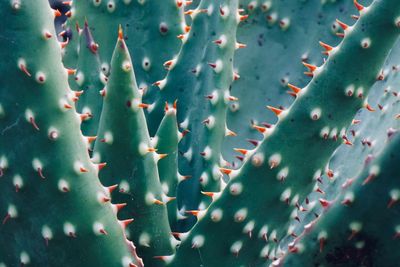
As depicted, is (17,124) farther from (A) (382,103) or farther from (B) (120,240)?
(A) (382,103)

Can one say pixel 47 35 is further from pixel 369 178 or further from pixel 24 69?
pixel 369 178

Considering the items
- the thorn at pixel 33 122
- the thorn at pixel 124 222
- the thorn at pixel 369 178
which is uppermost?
the thorn at pixel 33 122

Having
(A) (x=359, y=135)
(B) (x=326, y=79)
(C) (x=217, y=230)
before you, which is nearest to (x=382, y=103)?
(A) (x=359, y=135)

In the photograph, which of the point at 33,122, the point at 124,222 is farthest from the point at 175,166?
the point at 33,122

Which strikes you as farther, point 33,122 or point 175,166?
point 175,166

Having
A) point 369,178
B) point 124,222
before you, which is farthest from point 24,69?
point 369,178

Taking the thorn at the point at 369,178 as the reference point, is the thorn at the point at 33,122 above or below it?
above

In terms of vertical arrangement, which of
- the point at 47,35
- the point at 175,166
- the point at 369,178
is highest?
the point at 47,35

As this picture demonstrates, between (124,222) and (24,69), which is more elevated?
(24,69)

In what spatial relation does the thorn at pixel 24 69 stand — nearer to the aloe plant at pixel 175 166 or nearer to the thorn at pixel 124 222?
the aloe plant at pixel 175 166

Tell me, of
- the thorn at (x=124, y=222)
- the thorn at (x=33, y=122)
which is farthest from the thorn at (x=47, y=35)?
the thorn at (x=124, y=222)

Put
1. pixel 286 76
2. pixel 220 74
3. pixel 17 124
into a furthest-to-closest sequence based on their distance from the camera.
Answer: pixel 286 76, pixel 220 74, pixel 17 124
